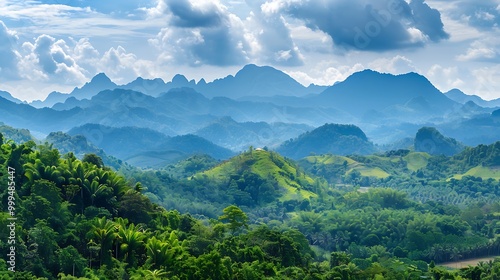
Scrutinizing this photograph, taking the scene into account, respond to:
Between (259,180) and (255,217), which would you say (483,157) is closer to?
(259,180)

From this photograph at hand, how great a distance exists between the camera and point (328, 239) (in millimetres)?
84938

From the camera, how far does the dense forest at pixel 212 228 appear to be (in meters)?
30.8

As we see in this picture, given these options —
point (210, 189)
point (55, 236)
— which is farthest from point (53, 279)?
point (210, 189)

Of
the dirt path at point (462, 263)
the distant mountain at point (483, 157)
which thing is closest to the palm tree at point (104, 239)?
the dirt path at point (462, 263)

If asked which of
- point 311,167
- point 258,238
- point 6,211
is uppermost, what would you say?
point 6,211

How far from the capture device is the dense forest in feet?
101

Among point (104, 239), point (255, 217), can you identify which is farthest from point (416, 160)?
point (104, 239)

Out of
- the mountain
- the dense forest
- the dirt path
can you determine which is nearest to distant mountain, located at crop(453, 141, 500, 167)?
the mountain

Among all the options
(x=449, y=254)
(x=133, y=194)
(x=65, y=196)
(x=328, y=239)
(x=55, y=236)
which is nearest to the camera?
(x=55, y=236)

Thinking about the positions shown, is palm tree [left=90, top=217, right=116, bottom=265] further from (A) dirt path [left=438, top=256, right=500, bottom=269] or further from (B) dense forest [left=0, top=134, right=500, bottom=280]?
(A) dirt path [left=438, top=256, right=500, bottom=269]

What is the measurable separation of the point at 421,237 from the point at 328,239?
12190mm

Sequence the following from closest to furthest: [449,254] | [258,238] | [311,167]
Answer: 1. [258,238]
2. [449,254]
3. [311,167]

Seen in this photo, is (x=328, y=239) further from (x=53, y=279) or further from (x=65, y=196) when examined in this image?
(x=53, y=279)

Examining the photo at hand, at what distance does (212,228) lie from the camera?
1718 inches
